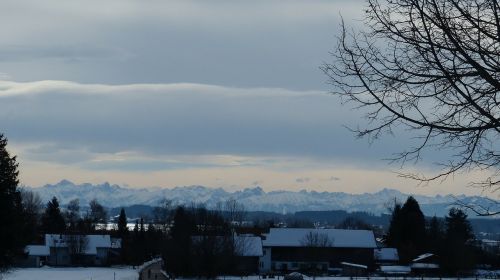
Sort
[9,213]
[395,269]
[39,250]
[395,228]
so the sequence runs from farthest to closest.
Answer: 1. [39,250]
2. [395,228]
3. [395,269]
4. [9,213]

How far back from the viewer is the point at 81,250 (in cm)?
12462

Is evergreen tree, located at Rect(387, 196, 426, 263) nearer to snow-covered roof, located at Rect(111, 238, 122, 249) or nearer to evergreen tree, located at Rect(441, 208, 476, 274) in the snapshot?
evergreen tree, located at Rect(441, 208, 476, 274)

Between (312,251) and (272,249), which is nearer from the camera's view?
(312,251)

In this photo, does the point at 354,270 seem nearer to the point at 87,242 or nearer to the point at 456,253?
the point at 456,253

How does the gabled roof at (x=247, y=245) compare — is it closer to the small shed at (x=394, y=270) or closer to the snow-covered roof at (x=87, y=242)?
the small shed at (x=394, y=270)

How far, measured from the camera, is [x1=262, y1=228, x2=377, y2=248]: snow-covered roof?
10696 cm

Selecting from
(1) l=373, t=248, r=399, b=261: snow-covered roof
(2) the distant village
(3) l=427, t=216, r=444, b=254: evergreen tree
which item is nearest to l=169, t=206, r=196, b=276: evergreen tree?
(2) the distant village

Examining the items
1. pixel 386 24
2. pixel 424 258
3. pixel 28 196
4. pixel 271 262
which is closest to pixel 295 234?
pixel 271 262

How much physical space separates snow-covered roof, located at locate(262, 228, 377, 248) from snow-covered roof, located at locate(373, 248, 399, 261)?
182cm

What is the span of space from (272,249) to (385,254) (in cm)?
1447

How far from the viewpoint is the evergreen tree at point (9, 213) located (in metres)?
47.3

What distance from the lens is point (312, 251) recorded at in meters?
104

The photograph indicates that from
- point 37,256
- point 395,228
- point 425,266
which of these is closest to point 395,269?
point 425,266

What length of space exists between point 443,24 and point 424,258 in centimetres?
9239
